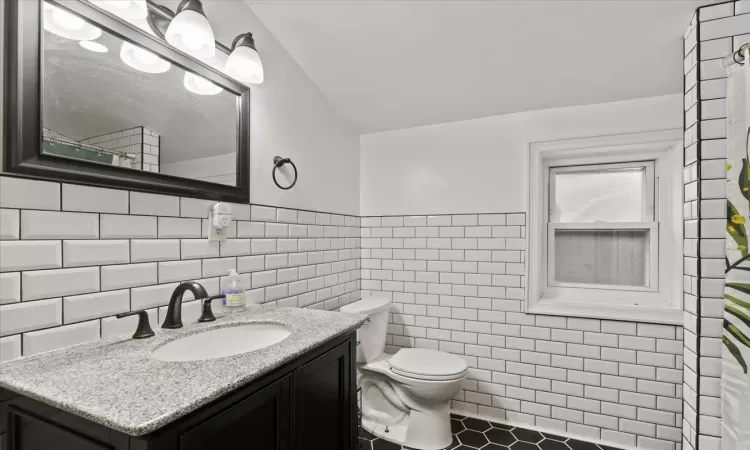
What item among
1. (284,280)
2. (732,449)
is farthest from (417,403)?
(732,449)

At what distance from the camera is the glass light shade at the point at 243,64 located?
1.50 m

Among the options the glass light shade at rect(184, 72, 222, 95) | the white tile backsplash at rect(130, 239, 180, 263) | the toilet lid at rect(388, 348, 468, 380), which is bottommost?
the toilet lid at rect(388, 348, 468, 380)

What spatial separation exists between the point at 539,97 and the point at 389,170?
1.12 metres

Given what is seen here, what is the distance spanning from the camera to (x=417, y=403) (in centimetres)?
209

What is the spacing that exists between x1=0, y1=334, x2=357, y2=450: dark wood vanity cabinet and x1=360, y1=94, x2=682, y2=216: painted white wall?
1.47 metres

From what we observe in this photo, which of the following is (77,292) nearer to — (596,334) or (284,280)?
(284,280)

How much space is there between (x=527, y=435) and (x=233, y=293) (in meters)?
1.98

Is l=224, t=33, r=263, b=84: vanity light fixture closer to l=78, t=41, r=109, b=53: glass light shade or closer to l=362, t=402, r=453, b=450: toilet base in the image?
l=78, t=41, r=109, b=53: glass light shade

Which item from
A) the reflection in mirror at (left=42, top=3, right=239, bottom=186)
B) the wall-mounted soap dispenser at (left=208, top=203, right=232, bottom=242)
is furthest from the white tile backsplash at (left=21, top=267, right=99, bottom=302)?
the wall-mounted soap dispenser at (left=208, top=203, right=232, bottom=242)

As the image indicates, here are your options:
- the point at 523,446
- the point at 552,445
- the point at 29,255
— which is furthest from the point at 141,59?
the point at 552,445

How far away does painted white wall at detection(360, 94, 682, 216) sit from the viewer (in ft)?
6.98

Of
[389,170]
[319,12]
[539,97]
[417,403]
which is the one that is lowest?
[417,403]

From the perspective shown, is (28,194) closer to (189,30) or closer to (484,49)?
(189,30)

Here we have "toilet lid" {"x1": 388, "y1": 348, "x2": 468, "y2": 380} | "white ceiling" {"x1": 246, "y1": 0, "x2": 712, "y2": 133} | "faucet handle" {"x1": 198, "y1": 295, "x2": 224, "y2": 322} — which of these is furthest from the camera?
"toilet lid" {"x1": 388, "y1": 348, "x2": 468, "y2": 380}
